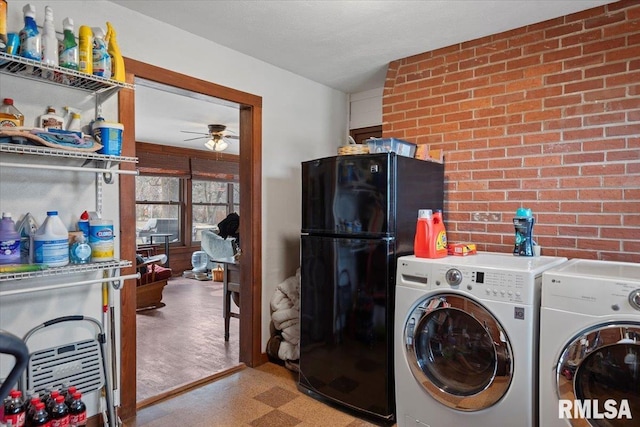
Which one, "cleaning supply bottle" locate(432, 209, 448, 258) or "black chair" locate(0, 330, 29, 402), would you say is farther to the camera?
"cleaning supply bottle" locate(432, 209, 448, 258)

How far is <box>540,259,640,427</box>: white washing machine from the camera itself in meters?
1.47

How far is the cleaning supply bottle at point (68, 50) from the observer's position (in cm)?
179

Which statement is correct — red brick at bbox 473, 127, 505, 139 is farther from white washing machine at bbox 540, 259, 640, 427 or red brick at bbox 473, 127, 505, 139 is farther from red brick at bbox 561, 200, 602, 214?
white washing machine at bbox 540, 259, 640, 427

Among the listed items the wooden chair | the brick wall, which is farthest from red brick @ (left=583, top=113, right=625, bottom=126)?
the wooden chair

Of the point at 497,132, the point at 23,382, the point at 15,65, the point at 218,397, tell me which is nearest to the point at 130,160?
the point at 15,65

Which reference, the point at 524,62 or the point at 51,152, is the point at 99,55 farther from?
the point at 524,62

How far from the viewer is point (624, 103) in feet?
6.96

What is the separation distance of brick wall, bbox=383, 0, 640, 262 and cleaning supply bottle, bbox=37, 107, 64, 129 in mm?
2223

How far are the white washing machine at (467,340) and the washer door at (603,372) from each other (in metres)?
0.15

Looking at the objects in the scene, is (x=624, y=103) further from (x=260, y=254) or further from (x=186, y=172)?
(x=186, y=172)

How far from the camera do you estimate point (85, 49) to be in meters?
1.84

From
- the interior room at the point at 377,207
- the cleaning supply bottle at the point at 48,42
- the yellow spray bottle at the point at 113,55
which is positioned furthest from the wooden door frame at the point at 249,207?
the cleaning supply bottle at the point at 48,42

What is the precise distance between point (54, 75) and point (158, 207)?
573cm

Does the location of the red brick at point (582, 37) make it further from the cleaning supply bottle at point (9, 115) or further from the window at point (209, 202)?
the window at point (209, 202)
